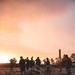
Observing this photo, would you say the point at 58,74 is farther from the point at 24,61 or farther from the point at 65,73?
the point at 24,61

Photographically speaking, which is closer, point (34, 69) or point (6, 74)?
point (34, 69)

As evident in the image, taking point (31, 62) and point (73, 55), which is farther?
point (73, 55)

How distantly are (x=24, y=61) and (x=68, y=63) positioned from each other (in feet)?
17.8

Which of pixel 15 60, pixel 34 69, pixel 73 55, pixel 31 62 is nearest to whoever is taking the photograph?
pixel 34 69

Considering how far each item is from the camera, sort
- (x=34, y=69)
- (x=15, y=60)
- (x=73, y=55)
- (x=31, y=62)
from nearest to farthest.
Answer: (x=34, y=69) < (x=31, y=62) < (x=15, y=60) < (x=73, y=55)

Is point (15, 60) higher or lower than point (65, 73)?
higher

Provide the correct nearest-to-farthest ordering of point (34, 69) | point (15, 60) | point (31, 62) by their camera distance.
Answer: point (34, 69), point (31, 62), point (15, 60)

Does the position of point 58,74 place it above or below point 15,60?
below

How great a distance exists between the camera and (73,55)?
225 ft

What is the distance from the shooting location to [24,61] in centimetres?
3750

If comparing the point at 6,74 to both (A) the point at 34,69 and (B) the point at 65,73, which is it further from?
(B) the point at 65,73

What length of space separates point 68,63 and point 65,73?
149 centimetres

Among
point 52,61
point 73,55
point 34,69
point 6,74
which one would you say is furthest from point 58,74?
point 73,55

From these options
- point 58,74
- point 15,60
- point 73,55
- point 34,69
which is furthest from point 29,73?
point 73,55
